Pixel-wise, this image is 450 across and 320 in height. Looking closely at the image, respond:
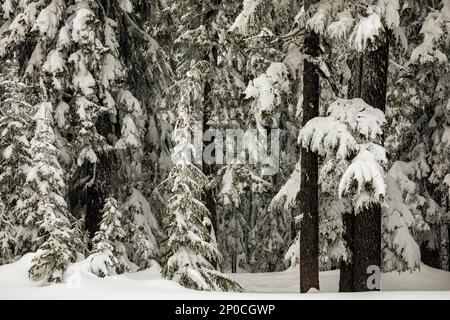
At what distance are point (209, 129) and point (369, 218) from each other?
7608mm

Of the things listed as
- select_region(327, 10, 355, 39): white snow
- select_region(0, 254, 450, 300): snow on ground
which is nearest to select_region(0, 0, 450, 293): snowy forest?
select_region(327, 10, 355, 39): white snow

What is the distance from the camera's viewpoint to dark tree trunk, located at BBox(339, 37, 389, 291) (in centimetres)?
1025

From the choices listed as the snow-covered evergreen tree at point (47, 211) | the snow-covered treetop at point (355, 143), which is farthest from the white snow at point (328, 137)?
the snow-covered evergreen tree at point (47, 211)

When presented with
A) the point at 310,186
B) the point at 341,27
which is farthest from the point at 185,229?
the point at 341,27

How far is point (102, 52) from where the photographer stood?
13492mm

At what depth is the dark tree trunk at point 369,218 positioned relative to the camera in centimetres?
1025

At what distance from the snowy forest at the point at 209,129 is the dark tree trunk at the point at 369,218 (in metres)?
0.03

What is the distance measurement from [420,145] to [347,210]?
749 cm

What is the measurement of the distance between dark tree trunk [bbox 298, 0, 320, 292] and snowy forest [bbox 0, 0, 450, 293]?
0.03m

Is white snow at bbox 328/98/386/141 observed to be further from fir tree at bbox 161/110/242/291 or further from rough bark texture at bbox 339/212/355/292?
rough bark texture at bbox 339/212/355/292

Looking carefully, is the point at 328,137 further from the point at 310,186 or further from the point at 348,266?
the point at 348,266

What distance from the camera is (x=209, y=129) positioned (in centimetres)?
1675

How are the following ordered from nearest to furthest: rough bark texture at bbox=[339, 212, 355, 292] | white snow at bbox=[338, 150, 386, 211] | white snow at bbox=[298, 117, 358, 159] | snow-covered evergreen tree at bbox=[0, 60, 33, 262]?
white snow at bbox=[338, 150, 386, 211] → white snow at bbox=[298, 117, 358, 159] → rough bark texture at bbox=[339, 212, 355, 292] → snow-covered evergreen tree at bbox=[0, 60, 33, 262]

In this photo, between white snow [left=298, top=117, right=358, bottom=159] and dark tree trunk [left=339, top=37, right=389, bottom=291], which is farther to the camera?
dark tree trunk [left=339, top=37, right=389, bottom=291]
